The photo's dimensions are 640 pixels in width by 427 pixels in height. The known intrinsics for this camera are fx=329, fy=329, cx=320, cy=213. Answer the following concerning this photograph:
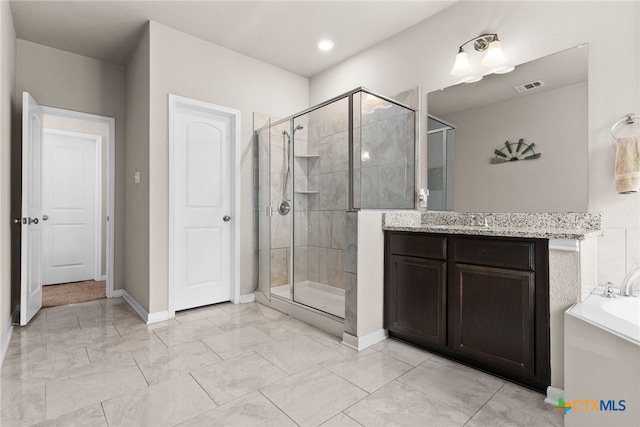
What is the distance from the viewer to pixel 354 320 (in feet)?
7.95

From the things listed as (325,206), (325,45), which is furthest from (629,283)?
(325,45)

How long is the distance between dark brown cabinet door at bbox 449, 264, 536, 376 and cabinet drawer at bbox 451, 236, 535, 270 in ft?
0.12

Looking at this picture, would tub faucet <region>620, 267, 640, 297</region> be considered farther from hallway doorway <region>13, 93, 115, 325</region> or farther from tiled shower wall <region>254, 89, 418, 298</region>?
hallway doorway <region>13, 93, 115, 325</region>

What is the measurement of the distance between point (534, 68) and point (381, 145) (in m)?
1.21

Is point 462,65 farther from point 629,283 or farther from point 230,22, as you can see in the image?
point 230,22

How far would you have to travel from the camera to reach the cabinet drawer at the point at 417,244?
2.25 metres

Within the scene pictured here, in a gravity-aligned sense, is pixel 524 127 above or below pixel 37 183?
above

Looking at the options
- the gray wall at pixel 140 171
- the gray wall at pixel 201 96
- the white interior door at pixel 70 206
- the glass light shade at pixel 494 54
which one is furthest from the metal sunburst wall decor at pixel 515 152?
the white interior door at pixel 70 206

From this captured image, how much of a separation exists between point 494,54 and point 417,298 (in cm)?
192

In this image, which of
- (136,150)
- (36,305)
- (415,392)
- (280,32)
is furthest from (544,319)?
(36,305)

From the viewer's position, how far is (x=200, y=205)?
341 cm

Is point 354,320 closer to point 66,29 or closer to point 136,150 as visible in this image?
point 136,150

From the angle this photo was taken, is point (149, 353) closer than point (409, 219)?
Yes

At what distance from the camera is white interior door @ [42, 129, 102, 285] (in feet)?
15.1
